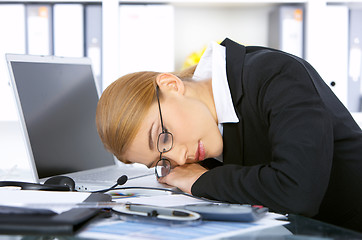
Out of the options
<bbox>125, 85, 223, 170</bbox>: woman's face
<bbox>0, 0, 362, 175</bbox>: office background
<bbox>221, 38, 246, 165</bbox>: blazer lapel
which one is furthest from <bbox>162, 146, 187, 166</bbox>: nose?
<bbox>0, 0, 362, 175</bbox>: office background

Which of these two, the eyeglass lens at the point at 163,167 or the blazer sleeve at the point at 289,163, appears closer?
the blazer sleeve at the point at 289,163

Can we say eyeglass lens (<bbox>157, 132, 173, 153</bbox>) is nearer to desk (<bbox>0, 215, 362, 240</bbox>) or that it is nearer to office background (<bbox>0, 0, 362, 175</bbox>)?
desk (<bbox>0, 215, 362, 240</bbox>)

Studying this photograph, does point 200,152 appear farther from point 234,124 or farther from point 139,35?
point 139,35

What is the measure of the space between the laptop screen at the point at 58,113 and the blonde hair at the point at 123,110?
37cm

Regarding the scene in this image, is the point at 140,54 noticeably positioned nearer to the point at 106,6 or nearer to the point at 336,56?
the point at 106,6

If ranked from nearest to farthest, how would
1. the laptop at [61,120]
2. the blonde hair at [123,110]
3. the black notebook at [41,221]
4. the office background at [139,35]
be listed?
the black notebook at [41,221]
the blonde hair at [123,110]
the laptop at [61,120]
the office background at [139,35]

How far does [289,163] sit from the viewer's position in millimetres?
780

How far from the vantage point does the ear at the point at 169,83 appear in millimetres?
963

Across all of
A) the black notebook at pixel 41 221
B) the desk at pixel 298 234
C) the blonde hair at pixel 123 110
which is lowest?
the desk at pixel 298 234

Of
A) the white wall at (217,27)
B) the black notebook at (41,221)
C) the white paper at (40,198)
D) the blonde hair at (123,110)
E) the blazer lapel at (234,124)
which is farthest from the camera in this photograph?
the white wall at (217,27)

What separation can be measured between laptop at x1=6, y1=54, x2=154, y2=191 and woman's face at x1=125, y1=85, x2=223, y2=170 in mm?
199

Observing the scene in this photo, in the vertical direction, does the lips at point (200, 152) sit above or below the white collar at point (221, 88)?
below

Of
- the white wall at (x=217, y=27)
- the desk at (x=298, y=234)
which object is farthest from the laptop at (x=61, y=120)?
the white wall at (x=217, y=27)

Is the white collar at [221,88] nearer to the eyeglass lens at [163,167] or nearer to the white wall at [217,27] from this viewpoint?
the eyeglass lens at [163,167]
